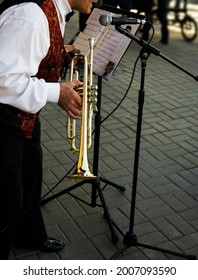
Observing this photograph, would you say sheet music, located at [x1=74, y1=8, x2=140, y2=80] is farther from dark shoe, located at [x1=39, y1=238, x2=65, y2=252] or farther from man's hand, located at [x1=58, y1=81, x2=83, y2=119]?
dark shoe, located at [x1=39, y1=238, x2=65, y2=252]

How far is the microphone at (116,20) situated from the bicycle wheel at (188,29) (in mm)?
6189

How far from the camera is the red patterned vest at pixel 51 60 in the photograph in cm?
188

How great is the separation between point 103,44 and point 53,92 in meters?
0.59

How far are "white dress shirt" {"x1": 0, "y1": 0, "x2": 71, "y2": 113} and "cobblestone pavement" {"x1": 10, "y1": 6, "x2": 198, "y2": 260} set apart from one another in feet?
3.71

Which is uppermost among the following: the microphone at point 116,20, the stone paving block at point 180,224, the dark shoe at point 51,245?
the microphone at point 116,20

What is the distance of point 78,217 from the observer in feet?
9.65

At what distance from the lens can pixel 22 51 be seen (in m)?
1.72

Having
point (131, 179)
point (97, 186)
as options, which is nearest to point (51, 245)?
point (97, 186)

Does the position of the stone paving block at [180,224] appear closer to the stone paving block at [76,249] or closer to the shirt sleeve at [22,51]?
the stone paving block at [76,249]

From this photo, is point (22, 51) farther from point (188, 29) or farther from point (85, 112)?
point (188, 29)

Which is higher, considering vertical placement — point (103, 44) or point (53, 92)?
point (103, 44)

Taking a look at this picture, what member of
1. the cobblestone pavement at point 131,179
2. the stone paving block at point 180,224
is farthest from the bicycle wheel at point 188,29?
the stone paving block at point 180,224
